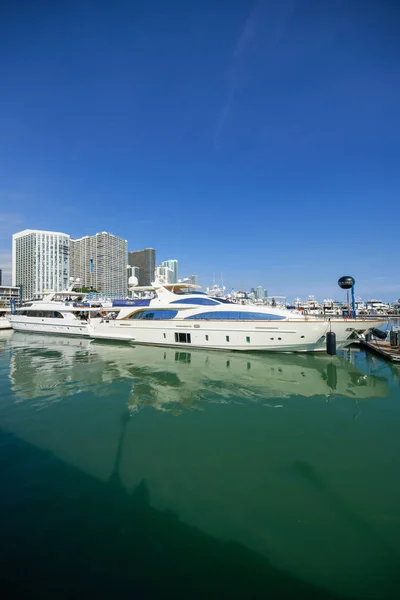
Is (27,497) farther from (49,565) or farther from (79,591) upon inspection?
(79,591)

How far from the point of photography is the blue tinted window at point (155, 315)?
19.9 metres

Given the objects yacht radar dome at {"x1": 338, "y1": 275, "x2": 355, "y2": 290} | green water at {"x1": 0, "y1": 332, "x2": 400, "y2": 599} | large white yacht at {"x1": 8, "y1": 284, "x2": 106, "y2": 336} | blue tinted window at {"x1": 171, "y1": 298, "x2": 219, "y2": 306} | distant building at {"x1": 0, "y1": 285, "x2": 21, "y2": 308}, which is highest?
distant building at {"x1": 0, "y1": 285, "x2": 21, "y2": 308}

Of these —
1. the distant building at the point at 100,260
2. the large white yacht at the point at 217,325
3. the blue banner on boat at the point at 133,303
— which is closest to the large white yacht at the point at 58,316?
the blue banner on boat at the point at 133,303

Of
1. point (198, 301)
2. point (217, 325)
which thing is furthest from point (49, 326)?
point (217, 325)

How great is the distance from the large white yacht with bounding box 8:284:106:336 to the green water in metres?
18.0

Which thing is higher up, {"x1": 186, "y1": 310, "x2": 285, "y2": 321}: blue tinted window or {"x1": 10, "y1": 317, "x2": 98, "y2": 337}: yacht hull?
{"x1": 186, "y1": 310, "x2": 285, "y2": 321}: blue tinted window

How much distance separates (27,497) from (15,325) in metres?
34.2

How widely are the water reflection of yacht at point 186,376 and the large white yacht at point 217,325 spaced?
3.13 ft

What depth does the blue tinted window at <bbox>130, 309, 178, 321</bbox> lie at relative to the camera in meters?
19.9

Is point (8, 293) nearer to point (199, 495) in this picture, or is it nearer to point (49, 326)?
point (49, 326)

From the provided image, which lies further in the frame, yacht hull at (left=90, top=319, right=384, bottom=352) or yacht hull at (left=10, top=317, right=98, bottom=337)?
yacht hull at (left=10, top=317, right=98, bottom=337)

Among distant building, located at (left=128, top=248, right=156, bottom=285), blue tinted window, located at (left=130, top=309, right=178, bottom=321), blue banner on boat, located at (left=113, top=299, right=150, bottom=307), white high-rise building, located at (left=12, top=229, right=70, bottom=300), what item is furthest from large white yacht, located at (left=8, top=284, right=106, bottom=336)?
distant building, located at (left=128, top=248, right=156, bottom=285)

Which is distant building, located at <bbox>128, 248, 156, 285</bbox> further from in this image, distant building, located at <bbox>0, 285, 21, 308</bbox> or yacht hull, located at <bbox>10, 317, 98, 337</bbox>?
yacht hull, located at <bbox>10, 317, 98, 337</bbox>

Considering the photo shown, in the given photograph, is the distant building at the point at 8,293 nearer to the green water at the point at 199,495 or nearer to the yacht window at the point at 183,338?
the yacht window at the point at 183,338
